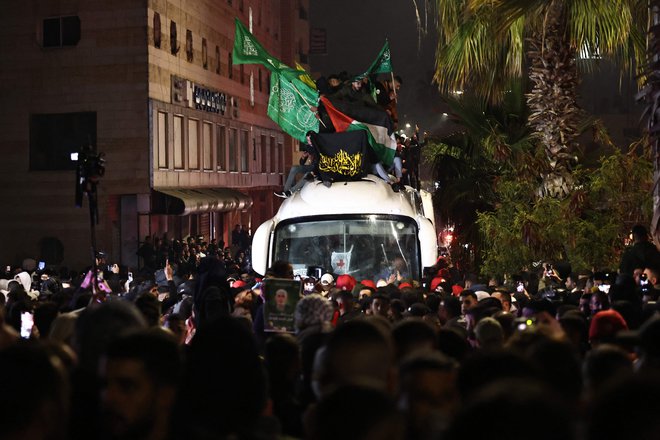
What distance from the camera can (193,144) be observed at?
48.9 meters

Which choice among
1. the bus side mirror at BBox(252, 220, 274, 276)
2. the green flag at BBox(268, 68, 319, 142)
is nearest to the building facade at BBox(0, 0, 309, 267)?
the green flag at BBox(268, 68, 319, 142)

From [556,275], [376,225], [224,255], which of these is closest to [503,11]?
[556,275]

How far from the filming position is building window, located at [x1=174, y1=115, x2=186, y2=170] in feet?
151

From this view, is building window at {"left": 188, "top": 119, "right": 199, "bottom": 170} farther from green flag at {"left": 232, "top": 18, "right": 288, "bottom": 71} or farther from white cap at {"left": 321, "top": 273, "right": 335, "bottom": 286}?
white cap at {"left": 321, "top": 273, "right": 335, "bottom": 286}

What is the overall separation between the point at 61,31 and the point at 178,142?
6.68m

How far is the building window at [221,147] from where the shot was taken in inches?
2108

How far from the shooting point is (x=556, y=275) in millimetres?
16875

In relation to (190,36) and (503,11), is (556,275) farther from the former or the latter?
(190,36)

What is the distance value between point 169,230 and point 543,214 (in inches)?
1124

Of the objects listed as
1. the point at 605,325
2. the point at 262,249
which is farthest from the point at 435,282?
the point at 605,325

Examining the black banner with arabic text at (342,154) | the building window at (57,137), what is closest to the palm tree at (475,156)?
the black banner with arabic text at (342,154)

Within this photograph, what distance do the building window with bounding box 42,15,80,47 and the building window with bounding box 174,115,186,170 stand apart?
17.5 feet

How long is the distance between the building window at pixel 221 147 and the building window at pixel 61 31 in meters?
12.2

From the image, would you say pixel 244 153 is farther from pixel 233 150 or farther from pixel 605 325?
pixel 605 325
